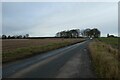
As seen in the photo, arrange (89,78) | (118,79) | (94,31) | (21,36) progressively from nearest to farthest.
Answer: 1. (118,79)
2. (89,78)
3. (21,36)
4. (94,31)

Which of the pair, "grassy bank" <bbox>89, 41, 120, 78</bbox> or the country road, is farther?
the country road

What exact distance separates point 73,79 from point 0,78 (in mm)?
Result: 3404

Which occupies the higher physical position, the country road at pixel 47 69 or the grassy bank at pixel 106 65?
the grassy bank at pixel 106 65

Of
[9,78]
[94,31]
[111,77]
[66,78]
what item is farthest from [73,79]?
[94,31]

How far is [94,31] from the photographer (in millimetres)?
188750

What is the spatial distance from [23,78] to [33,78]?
45 centimetres

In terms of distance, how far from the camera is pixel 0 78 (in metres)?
9.45

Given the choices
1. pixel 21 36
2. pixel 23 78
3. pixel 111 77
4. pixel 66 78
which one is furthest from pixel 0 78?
pixel 21 36

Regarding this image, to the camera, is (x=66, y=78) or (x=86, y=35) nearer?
(x=66, y=78)

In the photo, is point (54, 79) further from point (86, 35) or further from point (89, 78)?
point (86, 35)

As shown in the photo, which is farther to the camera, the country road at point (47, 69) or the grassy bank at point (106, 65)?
the country road at point (47, 69)

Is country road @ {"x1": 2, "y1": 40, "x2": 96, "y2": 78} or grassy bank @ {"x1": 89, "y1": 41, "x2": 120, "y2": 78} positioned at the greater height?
grassy bank @ {"x1": 89, "y1": 41, "x2": 120, "y2": 78}

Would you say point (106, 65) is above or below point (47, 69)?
above

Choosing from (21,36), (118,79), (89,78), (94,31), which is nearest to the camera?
(118,79)
